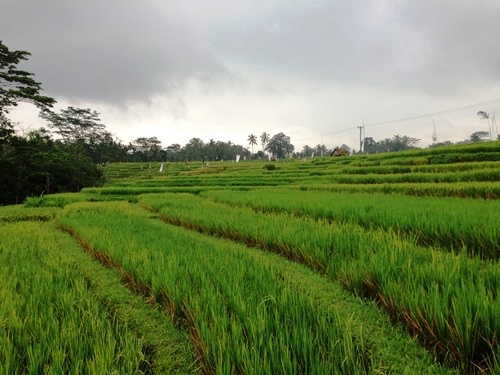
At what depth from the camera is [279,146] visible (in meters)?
97.6

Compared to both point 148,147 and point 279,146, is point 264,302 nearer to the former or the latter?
point 148,147

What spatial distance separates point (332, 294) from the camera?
2.51 metres

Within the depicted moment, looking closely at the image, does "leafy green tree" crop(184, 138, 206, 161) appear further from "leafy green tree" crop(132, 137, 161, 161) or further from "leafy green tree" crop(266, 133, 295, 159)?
"leafy green tree" crop(266, 133, 295, 159)

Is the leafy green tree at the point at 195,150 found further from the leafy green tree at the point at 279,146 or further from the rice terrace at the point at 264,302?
the rice terrace at the point at 264,302

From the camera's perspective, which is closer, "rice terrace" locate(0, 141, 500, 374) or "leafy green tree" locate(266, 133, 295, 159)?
"rice terrace" locate(0, 141, 500, 374)

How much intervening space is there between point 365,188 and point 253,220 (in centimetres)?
654

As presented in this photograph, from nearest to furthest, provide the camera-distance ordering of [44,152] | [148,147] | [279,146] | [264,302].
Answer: [264,302] → [44,152] → [148,147] → [279,146]

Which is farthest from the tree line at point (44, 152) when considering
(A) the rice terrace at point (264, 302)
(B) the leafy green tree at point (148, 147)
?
(A) the rice terrace at point (264, 302)

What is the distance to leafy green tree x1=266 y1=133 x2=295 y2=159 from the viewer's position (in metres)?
97.2

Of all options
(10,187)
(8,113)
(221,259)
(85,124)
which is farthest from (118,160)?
(221,259)

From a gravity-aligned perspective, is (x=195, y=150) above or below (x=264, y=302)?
above

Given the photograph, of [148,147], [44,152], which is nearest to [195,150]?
[148,147]

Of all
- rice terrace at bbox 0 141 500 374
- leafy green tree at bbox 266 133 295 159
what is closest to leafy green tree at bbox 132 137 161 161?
leafy green tree at bbox 266 133 295 159

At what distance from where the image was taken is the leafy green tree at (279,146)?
97.2 metres
